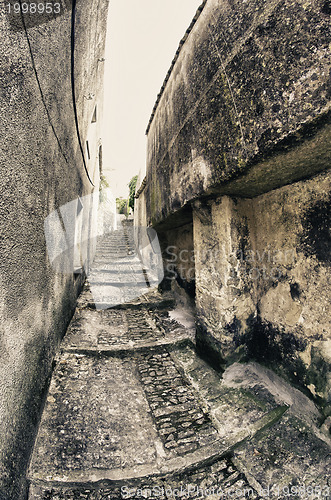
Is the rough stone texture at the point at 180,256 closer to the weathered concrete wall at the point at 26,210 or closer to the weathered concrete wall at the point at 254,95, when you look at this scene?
the weathered concrete wall at the point at 254,95

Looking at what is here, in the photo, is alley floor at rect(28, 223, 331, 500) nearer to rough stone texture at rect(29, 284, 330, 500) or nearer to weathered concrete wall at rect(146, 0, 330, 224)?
rough stone texture at rect(29, 284, 330, 500)

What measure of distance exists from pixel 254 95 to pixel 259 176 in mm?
588

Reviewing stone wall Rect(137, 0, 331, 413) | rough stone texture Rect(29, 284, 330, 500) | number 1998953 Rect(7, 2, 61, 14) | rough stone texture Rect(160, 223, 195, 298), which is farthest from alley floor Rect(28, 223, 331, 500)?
number 1998953 Rect(7, 2, 61, 14)

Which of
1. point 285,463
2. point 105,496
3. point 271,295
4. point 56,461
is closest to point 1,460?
point 56,461

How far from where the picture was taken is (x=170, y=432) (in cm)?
185

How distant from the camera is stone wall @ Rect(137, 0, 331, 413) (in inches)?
52.7

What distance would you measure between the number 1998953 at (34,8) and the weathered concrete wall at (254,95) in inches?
52.4

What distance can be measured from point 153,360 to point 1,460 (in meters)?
1.83

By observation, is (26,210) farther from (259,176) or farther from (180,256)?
(180,256)

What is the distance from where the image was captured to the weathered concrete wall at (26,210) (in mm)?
1251

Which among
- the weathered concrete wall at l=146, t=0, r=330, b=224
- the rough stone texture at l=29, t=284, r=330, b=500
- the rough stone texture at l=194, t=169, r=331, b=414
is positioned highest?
the weathered concrete wall at l=146, t=0, r=330, b=224

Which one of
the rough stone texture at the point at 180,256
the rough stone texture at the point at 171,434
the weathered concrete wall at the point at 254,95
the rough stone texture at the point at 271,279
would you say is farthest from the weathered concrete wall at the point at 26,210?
the rough stone texture at the point at 180,256

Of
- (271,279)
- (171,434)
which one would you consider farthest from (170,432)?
(271,279)

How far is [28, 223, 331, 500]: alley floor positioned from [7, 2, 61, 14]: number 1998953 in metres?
2.77
